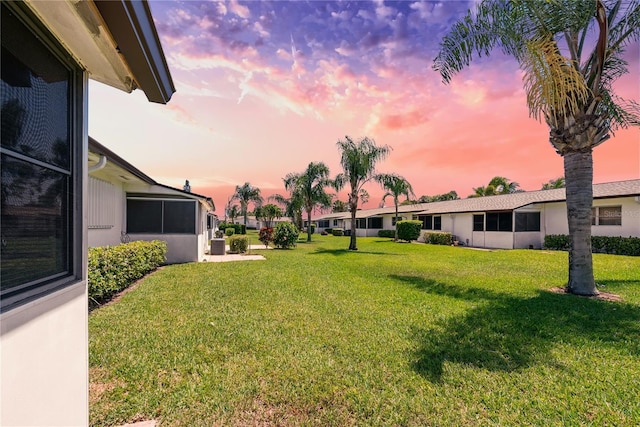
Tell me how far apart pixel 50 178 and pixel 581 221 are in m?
10.1

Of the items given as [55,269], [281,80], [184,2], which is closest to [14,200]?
[55,269]

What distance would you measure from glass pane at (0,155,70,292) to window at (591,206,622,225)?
22.6m

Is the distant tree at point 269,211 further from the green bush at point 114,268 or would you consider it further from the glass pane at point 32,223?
the glass pane at point 32,223

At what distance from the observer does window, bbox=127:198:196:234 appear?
1180 cm

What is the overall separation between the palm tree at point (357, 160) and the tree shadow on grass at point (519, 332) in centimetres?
1444

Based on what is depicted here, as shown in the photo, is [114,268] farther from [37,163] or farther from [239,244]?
[239,244]

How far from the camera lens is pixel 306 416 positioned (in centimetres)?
287

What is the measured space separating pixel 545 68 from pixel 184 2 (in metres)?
6.96

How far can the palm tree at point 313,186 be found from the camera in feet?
95.4

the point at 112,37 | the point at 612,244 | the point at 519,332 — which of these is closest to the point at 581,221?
the point at 519,332

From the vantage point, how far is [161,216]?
40.1 ft

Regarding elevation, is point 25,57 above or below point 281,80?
below

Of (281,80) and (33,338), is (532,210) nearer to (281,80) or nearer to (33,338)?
(281,80)

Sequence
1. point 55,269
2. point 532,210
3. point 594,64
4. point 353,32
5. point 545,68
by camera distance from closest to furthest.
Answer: point 55,269 → point 545,68 → point 594,64 → point 353,32 → point 532,210
